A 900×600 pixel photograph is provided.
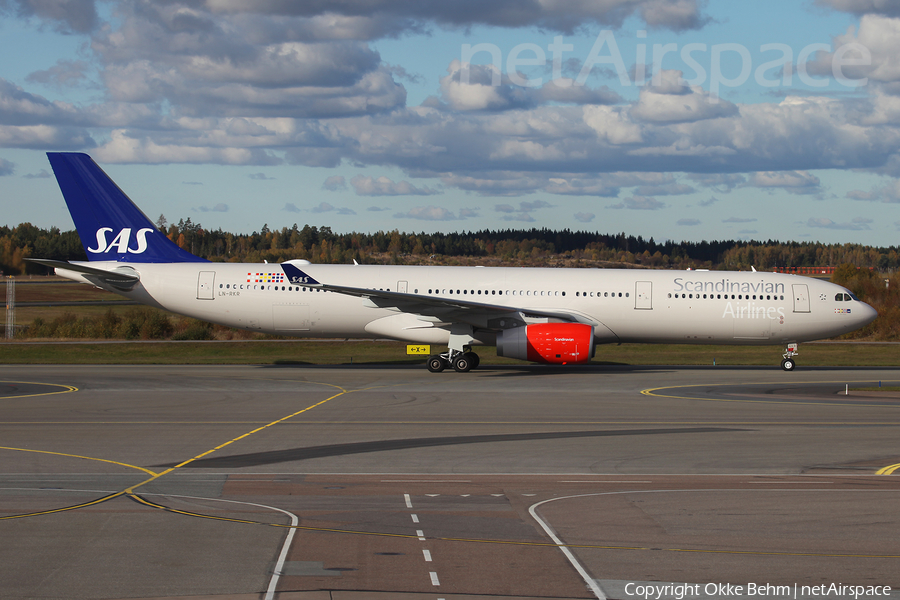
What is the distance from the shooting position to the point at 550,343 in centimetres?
3050

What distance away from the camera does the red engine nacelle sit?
30.4 metres

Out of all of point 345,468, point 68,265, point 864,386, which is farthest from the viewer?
point 68,265

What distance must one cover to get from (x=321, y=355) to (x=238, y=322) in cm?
870

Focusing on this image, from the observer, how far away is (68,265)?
105 ft

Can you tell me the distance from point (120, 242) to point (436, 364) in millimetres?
14986

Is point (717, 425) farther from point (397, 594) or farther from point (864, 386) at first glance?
point (397, 594)

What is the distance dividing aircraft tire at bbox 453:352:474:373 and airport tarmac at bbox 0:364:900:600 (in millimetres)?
7567

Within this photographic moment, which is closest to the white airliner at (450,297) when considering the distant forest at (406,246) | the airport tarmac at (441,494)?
the airport tarmac at (441,494)

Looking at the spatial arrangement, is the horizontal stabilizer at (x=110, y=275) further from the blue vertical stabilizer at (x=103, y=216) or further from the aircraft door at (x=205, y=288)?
the aircraft door at (x=205, y=288)

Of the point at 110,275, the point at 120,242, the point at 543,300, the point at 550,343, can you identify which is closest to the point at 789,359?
the point at 543,300

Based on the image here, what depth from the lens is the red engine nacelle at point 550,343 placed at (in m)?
30.4

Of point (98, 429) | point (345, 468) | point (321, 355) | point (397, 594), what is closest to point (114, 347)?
point (321, 355)

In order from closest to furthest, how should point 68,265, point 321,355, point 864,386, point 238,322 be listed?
point 864,386
point 68,265
point 238,322
point 321,355

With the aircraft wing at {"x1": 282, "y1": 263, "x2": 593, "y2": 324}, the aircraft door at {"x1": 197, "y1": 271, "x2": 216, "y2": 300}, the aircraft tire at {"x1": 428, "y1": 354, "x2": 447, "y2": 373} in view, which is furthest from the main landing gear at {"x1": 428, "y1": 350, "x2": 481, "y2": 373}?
the aircraft door at {"x1": 197, "y1": 271, "x2": 216, "y2": 300}
